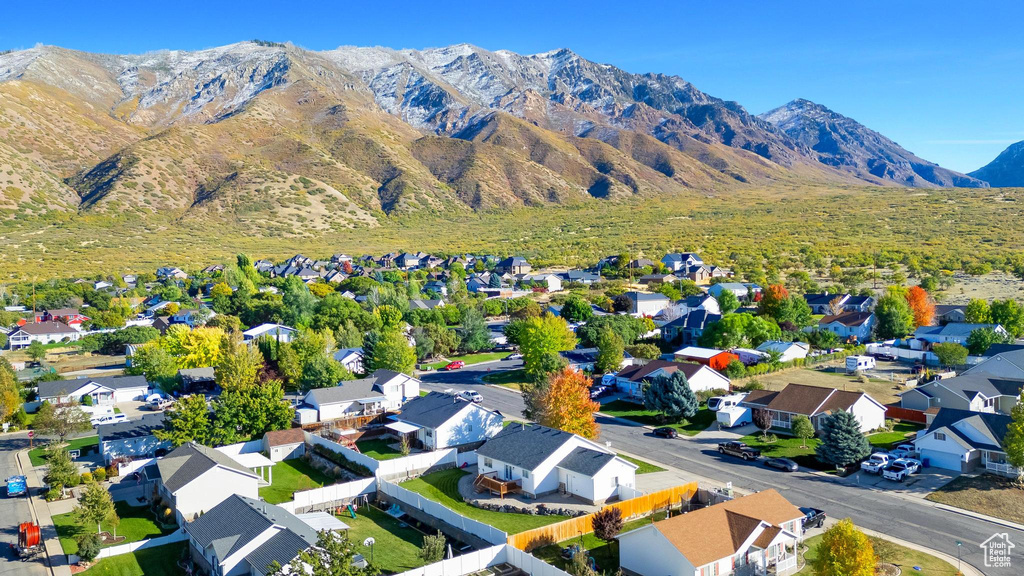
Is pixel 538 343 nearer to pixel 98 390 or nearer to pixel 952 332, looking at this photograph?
pixel 98 390

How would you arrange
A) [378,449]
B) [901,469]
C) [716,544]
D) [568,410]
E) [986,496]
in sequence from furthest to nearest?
1. [378,449]
2. [568,410]
3. [901,469]
4. [986,496]
5. [716,544]

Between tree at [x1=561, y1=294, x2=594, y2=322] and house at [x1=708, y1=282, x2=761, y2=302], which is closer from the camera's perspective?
tree at [x1=561, y1=294, x2=594, y2=322]

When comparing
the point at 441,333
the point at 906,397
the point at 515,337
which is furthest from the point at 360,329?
the point at 906,397

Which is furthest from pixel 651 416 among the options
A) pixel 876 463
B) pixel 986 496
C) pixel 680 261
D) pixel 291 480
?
pixel 680 261

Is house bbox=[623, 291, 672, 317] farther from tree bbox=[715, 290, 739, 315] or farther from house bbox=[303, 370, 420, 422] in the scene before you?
house bbox=[303, 370, 420, 422]

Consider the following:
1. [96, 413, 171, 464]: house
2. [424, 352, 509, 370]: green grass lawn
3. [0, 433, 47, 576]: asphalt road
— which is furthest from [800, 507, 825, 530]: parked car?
[424, 352, 509, 370]: green grass lawn

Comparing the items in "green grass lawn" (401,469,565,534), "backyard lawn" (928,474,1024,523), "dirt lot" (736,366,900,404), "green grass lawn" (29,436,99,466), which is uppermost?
"dirt lot" (736,366,900,404)

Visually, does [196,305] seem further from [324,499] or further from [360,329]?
[324,499]
